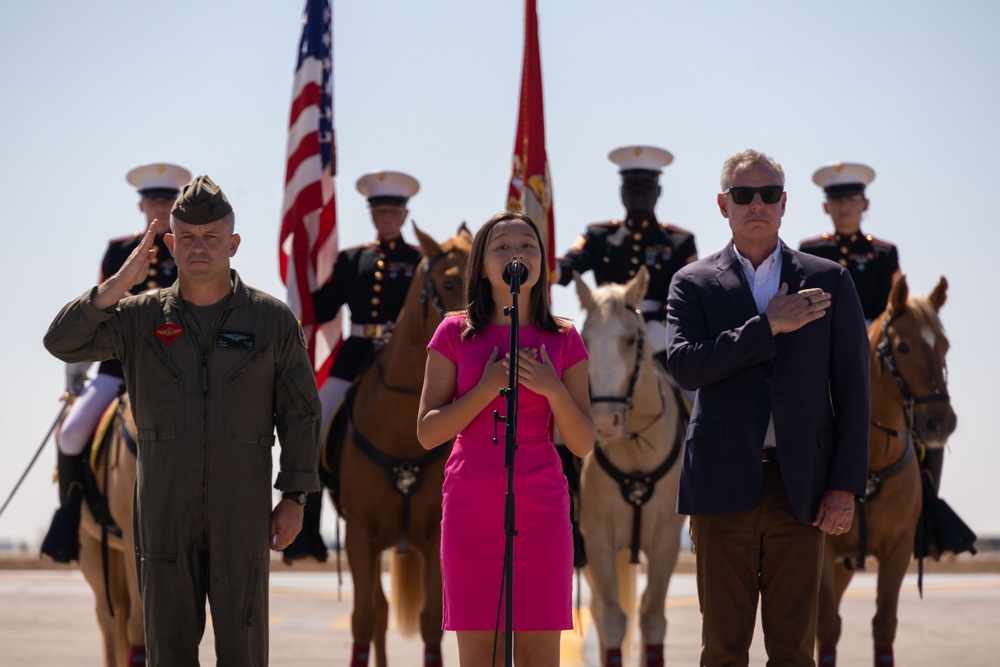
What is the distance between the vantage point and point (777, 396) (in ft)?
16.5

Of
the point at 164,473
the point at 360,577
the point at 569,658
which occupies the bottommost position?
the point at 569,658

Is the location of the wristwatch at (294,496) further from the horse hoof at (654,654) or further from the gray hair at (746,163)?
the horse hoof at (654,654)

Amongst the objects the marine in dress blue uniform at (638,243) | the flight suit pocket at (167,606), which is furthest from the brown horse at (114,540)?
the flight suit pocket at (167,606)

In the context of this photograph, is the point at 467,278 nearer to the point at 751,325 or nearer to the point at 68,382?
the point at 751,325

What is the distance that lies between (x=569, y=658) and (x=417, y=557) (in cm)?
205

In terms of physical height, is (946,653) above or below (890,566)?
below

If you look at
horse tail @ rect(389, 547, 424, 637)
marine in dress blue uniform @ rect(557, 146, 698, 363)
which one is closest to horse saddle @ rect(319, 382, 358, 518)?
horse tail @ rect(389, 547, 424, 637)

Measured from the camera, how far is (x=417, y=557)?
31.3ft

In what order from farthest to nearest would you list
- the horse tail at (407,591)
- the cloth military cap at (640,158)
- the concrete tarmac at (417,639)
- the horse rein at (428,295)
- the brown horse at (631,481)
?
the concrete tarmac at (417,639)
the cloth military cap at (640,158)
the horse tail at (407,591)
the horse rein at (428,295)
the brown horse at (631,481)

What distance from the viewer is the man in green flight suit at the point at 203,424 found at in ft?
16.0

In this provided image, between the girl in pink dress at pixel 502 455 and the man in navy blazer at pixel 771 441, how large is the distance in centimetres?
48

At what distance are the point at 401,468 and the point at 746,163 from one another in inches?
157

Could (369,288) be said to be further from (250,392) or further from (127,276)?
(127,276)

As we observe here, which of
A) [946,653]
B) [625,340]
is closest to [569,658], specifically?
[946,653]
